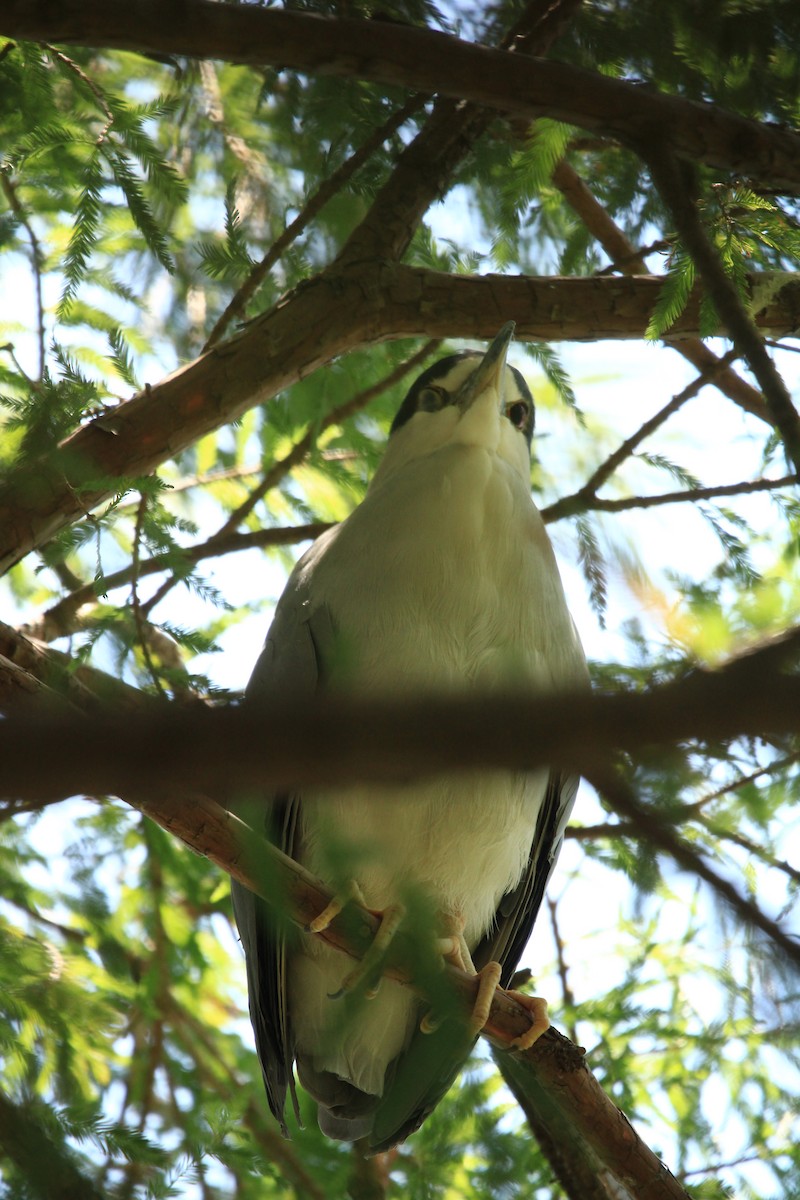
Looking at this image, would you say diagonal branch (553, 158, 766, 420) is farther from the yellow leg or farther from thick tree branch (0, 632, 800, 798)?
thick tree branch (0, 632, 800, 798)

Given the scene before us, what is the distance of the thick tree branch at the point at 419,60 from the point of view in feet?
6.47

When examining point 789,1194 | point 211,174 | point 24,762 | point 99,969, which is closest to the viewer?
point 24,762

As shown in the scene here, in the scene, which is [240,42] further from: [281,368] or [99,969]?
[99,969]

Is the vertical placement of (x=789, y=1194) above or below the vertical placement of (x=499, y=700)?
above

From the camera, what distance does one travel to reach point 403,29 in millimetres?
2002

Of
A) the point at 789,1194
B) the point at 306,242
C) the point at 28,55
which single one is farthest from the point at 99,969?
the point at 28,55

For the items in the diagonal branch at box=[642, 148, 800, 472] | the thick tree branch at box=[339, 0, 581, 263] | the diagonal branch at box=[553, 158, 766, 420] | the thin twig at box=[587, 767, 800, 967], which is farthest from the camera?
the diagonal branch at box=[553, 158, 766, 420]

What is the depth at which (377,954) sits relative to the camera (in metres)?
1.93

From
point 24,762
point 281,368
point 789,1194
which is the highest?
point 281,368

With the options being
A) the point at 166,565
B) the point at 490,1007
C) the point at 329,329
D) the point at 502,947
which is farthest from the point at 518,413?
the point at 490,1007

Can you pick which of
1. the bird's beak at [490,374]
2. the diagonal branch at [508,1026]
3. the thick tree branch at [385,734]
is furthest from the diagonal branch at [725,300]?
the bird's beak at [490,374]

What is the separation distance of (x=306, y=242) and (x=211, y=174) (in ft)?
3.50

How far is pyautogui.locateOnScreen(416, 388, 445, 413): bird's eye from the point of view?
12.0ft

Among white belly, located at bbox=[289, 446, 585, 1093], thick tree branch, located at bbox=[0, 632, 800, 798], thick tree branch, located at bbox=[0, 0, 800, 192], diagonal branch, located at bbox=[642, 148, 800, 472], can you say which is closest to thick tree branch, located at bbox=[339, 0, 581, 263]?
white belly, located at bbox=[289, 446, 585, 1093]
